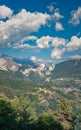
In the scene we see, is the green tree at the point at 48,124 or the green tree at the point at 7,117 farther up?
the green tree at the point at 7,117

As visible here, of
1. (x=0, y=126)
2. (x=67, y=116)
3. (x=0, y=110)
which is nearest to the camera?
(x=0, y=126)

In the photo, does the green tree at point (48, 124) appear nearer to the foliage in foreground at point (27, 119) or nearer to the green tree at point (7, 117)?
the foliage in foreground at point (27, 119)

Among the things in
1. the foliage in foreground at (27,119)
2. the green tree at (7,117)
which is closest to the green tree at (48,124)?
the foliage in foreground at (27,119)

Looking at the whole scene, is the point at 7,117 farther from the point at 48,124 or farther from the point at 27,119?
the point at 27,119

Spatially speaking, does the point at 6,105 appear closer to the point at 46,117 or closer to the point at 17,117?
the point at 17,117

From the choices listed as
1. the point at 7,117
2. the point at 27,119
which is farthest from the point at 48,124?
the point at 7,117

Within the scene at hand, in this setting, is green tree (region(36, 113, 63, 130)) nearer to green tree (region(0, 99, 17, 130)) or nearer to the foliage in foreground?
the foliage in foreground

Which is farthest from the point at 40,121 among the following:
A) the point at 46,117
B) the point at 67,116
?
the point at 67,116

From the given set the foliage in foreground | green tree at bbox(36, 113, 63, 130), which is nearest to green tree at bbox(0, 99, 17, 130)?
the foliage in foreground

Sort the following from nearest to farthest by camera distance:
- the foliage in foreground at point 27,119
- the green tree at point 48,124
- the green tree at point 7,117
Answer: the green tree at point 7,117
the foliage in foreground at point 27,119
the green tree at point 48,124

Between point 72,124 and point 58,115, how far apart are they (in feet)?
25.5

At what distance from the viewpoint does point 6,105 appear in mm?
125500

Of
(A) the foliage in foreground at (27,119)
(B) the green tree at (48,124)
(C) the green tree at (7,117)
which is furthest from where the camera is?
(B) the green tree at (48,124)

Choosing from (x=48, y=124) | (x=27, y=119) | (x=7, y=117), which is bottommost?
(x=48, y=124)
